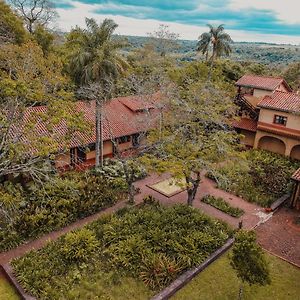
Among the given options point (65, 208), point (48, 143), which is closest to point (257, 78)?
point (65, 208)

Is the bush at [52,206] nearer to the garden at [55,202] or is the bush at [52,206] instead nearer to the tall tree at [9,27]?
the garden at [55,202]

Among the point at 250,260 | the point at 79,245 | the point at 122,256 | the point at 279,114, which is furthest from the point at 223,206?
the point at 279,114

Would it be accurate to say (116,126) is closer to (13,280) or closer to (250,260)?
(13,280)

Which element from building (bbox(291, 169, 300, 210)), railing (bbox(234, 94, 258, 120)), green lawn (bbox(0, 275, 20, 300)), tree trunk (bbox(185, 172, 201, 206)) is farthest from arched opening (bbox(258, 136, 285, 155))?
green lawn (bbox(0, 275, 20, 300))

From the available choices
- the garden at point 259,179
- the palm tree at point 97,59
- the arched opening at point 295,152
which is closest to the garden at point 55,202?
the palm tree at point 97,59

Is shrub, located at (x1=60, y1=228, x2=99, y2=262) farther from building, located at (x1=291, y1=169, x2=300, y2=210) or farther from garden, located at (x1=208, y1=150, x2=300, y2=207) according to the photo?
building, located at (x1=291, y1=169, x2=300, y2=210)

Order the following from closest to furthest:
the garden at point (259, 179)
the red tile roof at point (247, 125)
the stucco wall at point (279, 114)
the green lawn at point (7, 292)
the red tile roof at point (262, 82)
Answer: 1. the green lawn at point (7, 292)
2. the garden at point (259, 179)
3. the stucco wall at point (279, 114)
4. the red tile roof at point (247, 125)
5. the red tile roof at point (262, 82)

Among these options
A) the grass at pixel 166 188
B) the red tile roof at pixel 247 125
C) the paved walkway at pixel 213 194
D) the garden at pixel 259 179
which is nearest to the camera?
the paved walkway at pixel 213 194
